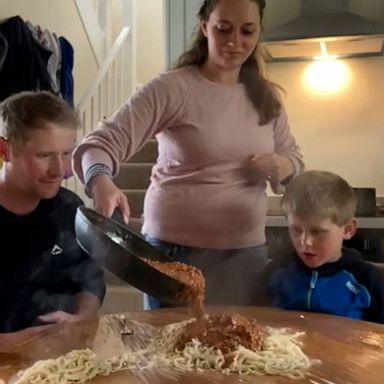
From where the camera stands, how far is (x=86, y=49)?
3254 mm

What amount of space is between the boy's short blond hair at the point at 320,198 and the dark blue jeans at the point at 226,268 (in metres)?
0.13

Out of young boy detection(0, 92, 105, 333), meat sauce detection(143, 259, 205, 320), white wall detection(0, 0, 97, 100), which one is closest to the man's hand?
young boy detection(0, 92, 105, 333)

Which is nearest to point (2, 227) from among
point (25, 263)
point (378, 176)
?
point (25, 263)

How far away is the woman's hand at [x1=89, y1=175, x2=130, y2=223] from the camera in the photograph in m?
1.10

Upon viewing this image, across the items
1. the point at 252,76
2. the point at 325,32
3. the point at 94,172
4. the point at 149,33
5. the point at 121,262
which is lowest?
the point at 121,262

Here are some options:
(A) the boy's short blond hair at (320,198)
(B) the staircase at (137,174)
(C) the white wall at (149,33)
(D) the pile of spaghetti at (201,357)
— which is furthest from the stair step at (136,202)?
(C) the white wall at (149,33)

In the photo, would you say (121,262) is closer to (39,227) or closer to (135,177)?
(39,227)

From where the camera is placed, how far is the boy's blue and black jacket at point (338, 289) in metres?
1.30

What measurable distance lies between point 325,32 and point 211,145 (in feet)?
4.55

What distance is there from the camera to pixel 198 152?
1.33m

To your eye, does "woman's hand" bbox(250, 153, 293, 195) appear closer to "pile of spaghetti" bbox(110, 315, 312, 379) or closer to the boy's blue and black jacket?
the boy's blue and black jacket

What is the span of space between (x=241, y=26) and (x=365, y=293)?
580mm

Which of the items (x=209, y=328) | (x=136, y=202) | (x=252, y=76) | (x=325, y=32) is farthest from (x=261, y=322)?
(x=325, y=32)

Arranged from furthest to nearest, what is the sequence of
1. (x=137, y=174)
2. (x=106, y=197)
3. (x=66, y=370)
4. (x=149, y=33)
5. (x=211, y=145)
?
(x=149, y=33), (x=137, y=174), (x=211, y=145), (x=106, y=197), (x=66, y=370)
